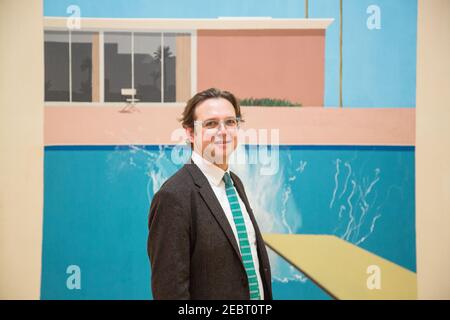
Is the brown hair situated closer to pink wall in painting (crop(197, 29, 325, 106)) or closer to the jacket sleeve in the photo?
the jacket sleeve

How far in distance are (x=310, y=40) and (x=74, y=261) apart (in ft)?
5.68

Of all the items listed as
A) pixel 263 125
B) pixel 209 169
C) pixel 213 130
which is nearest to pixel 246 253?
pixel 209 169


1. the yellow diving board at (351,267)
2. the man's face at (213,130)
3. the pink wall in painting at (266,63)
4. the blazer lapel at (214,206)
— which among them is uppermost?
the pink wall in painting at (266,63)

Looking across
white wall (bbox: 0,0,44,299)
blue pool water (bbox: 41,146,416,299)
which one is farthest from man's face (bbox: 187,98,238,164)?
white wall (bbox: 0,0,44,299)

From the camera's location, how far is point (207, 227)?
138cm

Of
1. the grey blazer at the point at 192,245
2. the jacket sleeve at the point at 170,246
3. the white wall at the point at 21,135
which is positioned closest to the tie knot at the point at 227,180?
the grey blazer at the point at 192,245

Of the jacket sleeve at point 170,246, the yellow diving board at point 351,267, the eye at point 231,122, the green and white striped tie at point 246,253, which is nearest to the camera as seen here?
the jacket sleeve at point 170,246

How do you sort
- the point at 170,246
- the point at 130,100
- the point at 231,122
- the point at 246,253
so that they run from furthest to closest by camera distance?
the point at 130,100, the point at 231,122, the point at 246,253, the point at 170,246

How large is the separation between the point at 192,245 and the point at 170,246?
8 cm

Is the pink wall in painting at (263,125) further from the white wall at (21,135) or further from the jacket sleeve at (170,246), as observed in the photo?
the jacket sleeve at (170,246)

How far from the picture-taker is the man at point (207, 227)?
4.37 feet

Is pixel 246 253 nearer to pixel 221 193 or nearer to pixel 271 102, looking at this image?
pixel 221 193

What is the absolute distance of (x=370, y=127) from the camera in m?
2.45
